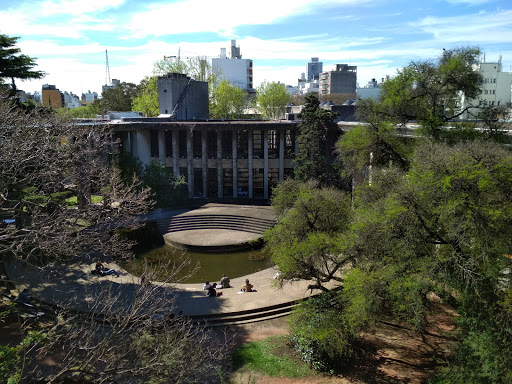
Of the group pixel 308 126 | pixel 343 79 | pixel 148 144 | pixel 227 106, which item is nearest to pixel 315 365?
pixel 308 126

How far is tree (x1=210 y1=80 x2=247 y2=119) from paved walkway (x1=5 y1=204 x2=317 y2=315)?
4013cm

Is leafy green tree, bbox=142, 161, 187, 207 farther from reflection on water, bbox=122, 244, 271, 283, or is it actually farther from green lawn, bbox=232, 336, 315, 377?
green lawn, bbox=232, 336, 315, 377

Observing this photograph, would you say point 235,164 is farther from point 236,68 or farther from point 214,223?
point 236,68

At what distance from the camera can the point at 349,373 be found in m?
13.4

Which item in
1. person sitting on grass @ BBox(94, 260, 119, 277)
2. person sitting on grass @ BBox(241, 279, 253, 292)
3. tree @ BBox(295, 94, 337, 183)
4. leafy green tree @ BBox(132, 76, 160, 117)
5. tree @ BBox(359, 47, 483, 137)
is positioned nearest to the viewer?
tree @ BBox(359, 47, 483, 137)

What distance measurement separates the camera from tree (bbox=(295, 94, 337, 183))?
32.9m

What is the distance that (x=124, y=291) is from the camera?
18531 millimetres

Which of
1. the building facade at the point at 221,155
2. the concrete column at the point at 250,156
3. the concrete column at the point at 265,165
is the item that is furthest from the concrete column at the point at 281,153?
the concrete column at the point at 250,156

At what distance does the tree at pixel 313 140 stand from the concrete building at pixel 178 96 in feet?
51.7

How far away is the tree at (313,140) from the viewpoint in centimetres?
3288

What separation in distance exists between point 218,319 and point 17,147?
389 inches

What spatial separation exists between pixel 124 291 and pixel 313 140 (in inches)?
780

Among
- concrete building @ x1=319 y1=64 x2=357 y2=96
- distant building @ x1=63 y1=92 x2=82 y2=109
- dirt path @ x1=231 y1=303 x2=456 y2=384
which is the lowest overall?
dirt path @ x1=231 y1=303 x2=456 y2=384

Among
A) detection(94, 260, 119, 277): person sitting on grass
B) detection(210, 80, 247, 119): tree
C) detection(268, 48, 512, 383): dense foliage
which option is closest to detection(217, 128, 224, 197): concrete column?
detection(94, 260, 119, 277): person sitting on grass
